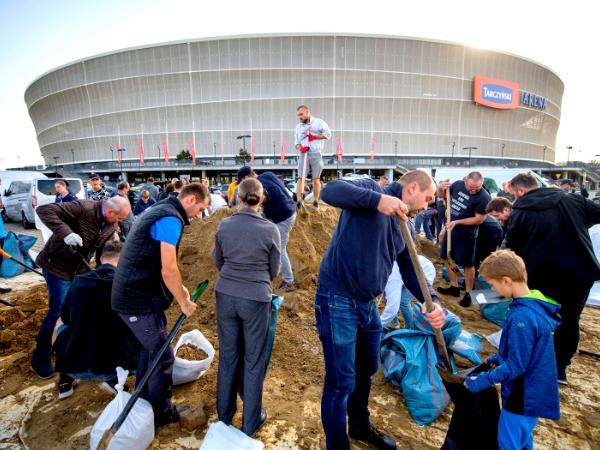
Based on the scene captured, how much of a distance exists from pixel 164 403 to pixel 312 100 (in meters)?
53.7

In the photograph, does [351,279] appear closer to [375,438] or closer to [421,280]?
[421,280]

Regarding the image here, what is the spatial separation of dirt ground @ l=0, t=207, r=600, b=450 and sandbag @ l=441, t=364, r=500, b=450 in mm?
378

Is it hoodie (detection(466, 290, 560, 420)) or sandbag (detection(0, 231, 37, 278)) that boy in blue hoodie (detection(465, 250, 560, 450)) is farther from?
sandbag (detection(0, 231, 37, 278))

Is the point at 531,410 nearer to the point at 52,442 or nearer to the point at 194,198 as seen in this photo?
the point at 194,198

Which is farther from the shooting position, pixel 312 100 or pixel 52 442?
pixel 312 100

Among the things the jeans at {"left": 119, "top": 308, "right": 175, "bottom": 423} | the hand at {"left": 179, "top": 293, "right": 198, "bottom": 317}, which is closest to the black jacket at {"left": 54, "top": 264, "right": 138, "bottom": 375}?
the jeans at {"left": 119, "top": 308, "right": 175, "bottom": 423}

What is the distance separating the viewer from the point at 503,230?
5.73 metres

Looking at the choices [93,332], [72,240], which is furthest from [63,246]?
[93,332]

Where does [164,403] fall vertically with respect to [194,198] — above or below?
below

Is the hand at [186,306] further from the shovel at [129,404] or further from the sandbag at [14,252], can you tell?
the sandbag at [14,252]

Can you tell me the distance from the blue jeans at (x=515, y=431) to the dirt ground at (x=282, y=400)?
1.68 feet

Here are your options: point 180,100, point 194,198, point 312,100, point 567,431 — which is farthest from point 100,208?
point 180,100

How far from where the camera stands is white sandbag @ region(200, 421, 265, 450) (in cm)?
200

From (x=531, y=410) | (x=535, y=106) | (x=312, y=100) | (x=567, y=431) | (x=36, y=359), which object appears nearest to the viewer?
(x=531, y=410)
